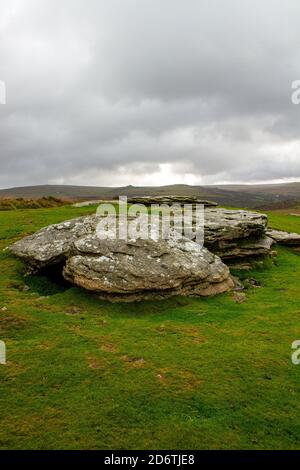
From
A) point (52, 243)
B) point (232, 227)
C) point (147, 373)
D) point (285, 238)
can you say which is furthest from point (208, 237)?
point (147, 373)

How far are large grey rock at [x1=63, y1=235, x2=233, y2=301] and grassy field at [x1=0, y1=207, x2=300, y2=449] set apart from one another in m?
0.63

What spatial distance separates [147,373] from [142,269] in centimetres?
654

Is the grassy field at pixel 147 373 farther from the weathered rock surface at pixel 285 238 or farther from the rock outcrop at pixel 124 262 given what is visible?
the weathered rock surface at pixel 285 238

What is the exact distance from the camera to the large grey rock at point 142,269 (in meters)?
17.6

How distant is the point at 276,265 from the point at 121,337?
14.9 meters

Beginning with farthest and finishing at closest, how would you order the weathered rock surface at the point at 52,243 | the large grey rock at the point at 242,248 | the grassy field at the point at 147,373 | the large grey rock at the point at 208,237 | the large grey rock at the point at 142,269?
the large grey rock at the point at 242,248, the large grey rock at the point at 208,237, the weathered rock surface at the point at 52,243, the large grey rock at the point at 142,269, the grassy field at the point at 147,373

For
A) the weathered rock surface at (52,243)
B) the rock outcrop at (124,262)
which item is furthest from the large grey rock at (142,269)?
the weathered rock surface at (52,243)

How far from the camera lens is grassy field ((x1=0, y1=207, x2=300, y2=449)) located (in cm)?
944

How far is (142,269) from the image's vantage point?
17859mm

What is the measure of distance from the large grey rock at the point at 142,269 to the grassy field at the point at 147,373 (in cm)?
63

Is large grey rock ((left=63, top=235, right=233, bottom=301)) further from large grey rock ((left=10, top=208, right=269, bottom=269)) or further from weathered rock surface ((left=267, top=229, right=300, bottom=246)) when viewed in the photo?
weathered rock surface ((left=267, top=229, right=300, bottom=246))

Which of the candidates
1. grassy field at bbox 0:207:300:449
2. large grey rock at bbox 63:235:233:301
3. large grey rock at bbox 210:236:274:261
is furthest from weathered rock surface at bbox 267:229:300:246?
grassy field at bbox 0:207:300:449
